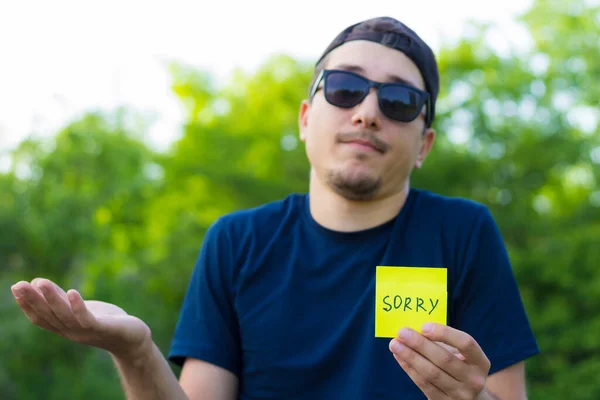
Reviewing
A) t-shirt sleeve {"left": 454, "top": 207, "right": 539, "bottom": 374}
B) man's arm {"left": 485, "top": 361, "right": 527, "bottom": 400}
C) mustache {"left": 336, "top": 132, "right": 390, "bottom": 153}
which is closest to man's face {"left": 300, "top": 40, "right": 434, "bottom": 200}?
mustache {"left": 336, "top": 132, "right": 390, "bottom": 153}

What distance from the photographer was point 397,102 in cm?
243

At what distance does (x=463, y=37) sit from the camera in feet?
40.7

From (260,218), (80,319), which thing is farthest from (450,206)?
(80,319)

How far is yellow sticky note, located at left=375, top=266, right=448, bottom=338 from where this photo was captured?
5.82 feet

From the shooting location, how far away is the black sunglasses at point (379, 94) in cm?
243

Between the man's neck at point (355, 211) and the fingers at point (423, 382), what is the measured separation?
0.81 m

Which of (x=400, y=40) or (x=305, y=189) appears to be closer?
(x=400, y=40)

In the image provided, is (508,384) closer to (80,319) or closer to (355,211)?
(355,211)

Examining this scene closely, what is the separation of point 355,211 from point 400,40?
65 cm

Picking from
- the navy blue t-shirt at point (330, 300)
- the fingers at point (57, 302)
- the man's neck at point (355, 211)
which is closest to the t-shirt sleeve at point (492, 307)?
the navy blue t-shirt at point (330, 300)

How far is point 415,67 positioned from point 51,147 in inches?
366

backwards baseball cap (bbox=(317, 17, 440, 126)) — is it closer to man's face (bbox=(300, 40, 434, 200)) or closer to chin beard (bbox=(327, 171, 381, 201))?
man's face (bbox=(300, 40, 434, 200))

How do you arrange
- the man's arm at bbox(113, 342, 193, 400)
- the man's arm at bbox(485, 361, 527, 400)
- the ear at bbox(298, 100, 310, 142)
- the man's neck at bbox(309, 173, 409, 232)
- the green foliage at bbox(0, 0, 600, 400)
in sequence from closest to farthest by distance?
1. the man's arm at bbox(113, 342, 193, 400)
2. the man's arm at bbox(485, 361, 527, 400)
3. the man's neck at bbox(309, 173, 409, 232)
4. the ear at bbox(298, 100, 310, 142)
5. the green foliage at bbox(0, 0, 600, 400)

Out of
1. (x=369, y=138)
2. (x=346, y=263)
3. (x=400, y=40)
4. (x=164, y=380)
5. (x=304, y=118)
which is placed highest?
(x=400, y=40)
